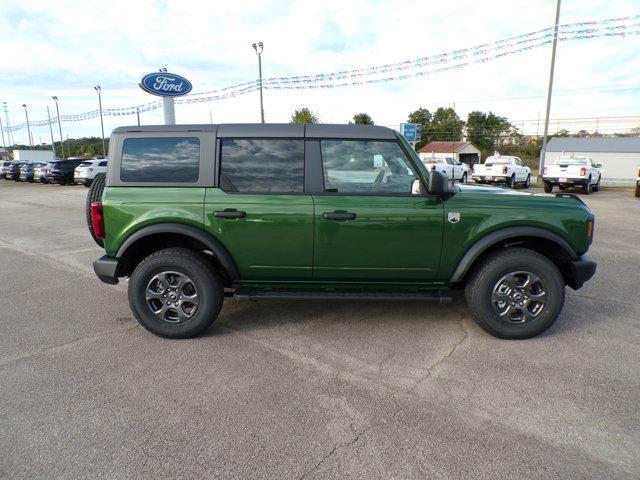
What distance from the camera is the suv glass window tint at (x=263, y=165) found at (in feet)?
12.2

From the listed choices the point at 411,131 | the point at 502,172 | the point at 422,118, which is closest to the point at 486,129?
the point at 422,118

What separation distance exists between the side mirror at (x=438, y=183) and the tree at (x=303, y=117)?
36.2m

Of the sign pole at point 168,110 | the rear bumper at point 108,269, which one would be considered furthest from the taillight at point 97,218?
the sign pole at point 168,110

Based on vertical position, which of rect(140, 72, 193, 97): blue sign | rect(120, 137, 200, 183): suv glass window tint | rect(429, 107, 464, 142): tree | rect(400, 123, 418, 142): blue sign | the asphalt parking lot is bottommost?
the asphalt parking lot

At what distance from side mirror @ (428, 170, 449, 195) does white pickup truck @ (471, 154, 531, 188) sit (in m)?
18.8

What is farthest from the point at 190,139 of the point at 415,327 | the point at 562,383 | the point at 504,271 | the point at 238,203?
the point at 562,383

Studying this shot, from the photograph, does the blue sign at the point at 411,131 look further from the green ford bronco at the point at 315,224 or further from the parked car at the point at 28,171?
the parked car at the point at 28,171

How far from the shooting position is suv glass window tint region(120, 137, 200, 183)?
377 centimetres

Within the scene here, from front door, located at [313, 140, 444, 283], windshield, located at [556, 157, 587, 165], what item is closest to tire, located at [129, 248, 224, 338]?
front door, located at [313, 140, 444, 283]

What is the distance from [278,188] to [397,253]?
1.18 meters

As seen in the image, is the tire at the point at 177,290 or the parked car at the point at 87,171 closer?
the tire at the point at 177,290

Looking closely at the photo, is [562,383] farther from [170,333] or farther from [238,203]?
[170,333]

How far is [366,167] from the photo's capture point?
374 centimetres

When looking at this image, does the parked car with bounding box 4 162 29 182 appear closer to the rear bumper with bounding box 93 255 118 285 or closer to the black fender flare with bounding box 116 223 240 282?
the rear bumper with bounding box 93 255 118 285
